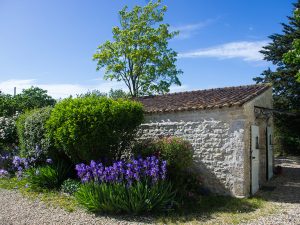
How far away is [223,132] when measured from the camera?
32.4 ft

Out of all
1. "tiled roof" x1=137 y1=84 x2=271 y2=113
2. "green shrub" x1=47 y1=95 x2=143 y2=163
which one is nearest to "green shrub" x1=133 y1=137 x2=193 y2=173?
"green shrub" x1=47 y1=95 x2=143 y2=163

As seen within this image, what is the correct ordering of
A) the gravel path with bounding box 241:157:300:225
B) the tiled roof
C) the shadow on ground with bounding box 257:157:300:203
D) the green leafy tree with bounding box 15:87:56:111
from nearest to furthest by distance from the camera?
the gravel path with bounding box 241:157:300:225 < the shadow on ground with bounding box 257:157:300:203 < the tiled roof < the green leafy tree with bounding box 15:87:56:111

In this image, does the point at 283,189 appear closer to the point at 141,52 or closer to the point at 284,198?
the point at 284,198

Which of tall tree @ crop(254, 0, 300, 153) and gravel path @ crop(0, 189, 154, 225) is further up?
tall tree @ crop(254, 0, 300, 153)

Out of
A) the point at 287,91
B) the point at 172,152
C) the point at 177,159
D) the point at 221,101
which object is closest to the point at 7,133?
the point at 172,152

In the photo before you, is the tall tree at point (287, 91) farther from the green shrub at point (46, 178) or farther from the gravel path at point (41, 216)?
the gravel path at point (41, 216)

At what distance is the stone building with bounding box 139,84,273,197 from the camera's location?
9562 millimetres

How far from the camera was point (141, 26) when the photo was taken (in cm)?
2664

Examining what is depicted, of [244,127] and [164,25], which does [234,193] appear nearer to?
[244,127]

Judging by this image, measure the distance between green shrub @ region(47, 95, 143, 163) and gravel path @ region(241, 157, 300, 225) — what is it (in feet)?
15.1

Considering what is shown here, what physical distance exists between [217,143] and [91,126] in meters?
3.95

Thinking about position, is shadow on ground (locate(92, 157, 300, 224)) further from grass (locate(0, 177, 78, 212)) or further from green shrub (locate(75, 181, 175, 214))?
Answer: grass (locate(0, 177, 78, 212))

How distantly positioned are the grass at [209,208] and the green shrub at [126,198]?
0.33 metres

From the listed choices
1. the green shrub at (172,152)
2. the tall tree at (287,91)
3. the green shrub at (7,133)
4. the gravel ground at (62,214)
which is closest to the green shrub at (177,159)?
the green shrub at (172,152)
